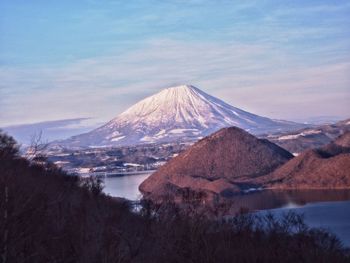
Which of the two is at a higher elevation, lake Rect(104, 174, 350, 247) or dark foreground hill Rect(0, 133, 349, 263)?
dark foreground hill Rect(0, 133, 349, 263)

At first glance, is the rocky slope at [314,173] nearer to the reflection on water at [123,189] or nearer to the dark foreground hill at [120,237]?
the reflection on water at [123,189]

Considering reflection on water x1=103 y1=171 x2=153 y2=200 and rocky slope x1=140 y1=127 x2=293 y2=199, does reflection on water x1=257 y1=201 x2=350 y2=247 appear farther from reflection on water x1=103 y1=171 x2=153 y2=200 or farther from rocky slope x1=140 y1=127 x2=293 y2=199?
rocky slope x1=140 y1=127 x2=293 y2=199

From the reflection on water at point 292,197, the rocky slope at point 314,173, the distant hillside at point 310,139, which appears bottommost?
the reflection on water at point 292,197

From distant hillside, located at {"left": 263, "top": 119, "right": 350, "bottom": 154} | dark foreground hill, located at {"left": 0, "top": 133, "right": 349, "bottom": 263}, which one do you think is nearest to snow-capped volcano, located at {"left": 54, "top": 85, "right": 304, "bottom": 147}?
distant hillside, located at {"left": 263, "top": 119, "right": 350, "bottom": 154}

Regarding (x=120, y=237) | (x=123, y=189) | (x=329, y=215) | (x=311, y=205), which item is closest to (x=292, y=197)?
(x=311, y=205)

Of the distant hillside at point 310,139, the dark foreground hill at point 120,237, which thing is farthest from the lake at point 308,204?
the distant hillside at point 310,139

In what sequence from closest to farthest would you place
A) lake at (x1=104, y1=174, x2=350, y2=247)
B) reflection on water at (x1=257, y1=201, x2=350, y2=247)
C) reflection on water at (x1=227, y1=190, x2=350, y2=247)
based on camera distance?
reflection on water at (x1=257, y1=201, x2=350, y2=247) → reflection on water at (x1=227, y1=190, x2=350, y2=247) → lake at (x1=104, y1=174, x2=350, y2=247)
